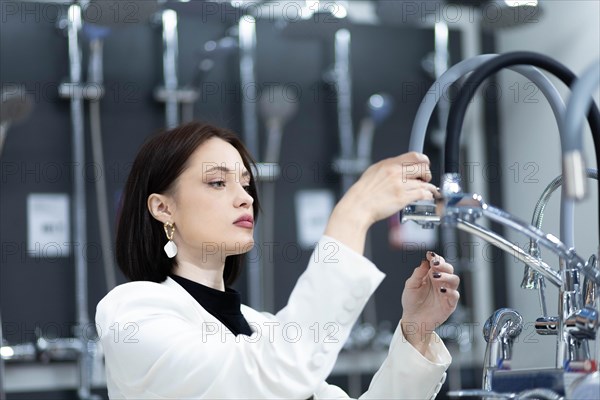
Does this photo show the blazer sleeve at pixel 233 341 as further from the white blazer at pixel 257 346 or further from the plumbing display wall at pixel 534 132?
the plumbing display wall at pixel 534 132

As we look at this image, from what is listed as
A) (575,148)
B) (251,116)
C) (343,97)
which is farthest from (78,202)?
(575,148)

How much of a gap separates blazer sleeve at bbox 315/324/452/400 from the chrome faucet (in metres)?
0.20

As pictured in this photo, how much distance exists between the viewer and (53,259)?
9.18 ft

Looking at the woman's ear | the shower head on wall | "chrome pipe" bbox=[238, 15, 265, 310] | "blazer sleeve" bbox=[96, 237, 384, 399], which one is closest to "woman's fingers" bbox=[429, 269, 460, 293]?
"blazer sleeve" bbox=[96, 237, 384, 399]

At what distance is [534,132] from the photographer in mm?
3260

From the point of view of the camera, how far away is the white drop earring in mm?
1578

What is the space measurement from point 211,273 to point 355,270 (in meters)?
0.62

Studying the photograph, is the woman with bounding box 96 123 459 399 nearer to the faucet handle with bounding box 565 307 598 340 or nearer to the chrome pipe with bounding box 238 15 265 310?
the faucet handle with bounding box 565 307 598 340

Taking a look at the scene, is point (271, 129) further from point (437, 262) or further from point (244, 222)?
point (437, 262)

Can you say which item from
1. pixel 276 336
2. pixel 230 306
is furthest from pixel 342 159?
pixel 276 336

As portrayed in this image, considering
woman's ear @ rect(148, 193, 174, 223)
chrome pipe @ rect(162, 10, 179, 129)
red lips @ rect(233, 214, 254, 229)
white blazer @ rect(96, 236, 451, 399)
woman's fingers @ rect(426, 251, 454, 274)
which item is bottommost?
white blazer @ rect(96, 236, 451, 399)

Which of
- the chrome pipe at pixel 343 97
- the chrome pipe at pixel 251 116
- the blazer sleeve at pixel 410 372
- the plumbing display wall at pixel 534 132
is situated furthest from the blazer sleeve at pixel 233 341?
the chrome pipe at pixel 343 97

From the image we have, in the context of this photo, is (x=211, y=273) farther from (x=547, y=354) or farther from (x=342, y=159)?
(x=342, y=159)

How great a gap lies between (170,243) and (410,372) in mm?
496
